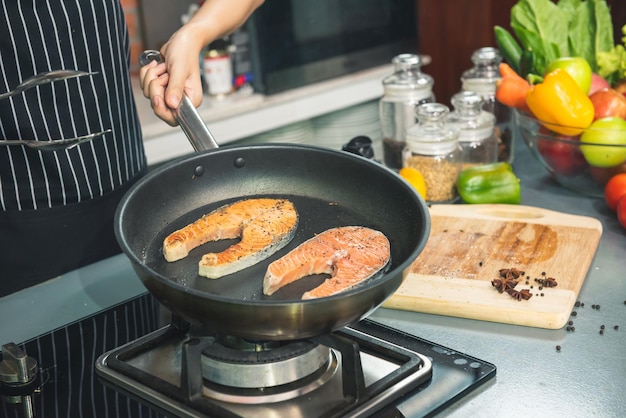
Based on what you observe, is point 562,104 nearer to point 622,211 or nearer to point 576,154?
point 576,154

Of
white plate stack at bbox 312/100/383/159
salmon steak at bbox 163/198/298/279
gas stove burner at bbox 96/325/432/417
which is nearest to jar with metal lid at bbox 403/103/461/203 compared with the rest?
salmon steak at bbox 163/198/298/279

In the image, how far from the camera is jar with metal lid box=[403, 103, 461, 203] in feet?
5.05

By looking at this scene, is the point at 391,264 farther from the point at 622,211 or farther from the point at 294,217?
the point at 622,211

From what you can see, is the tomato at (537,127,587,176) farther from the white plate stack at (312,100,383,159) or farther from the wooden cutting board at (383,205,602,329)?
the white plate stack at (312,100,383,159)

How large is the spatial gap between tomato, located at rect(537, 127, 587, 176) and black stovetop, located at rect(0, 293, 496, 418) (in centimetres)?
63

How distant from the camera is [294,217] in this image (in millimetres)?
1102

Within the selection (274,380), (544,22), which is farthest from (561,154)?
(274,380)

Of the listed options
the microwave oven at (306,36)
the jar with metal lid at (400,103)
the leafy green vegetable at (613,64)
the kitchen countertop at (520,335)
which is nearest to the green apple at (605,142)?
the kitchen countertop at (520,335)

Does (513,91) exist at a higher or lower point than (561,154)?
higher

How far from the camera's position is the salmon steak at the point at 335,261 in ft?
3.07

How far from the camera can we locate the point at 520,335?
1.09 metres

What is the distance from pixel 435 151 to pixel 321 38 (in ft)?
4.08

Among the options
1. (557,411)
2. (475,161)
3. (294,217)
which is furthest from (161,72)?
(557,411)

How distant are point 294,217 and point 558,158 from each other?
2.16 ft
